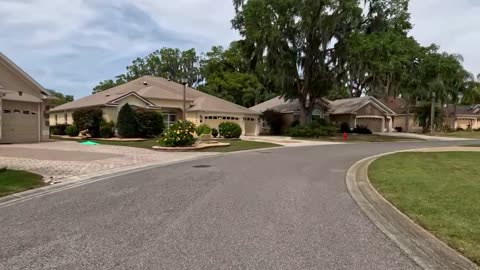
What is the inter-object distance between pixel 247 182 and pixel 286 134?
31558 millimetres

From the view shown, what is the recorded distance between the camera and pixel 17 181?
417 inches

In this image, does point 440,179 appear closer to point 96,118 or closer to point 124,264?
point 124,264

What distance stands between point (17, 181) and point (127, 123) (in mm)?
20011

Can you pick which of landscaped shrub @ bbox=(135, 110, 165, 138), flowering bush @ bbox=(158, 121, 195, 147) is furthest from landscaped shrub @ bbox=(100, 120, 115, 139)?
flowering bush @ bbox=(158, 121, 195, 147)

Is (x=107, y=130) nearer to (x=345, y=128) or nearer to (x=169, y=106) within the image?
(x=169, y=106)

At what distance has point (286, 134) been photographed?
42.1 m

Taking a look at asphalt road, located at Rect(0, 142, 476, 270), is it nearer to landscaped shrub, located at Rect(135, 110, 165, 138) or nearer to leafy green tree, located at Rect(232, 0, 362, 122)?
landscaped shrub, located at Rect(135, 110, 165, 138)

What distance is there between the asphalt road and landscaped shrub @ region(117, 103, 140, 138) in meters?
20.5

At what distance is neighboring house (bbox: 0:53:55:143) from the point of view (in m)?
25.7

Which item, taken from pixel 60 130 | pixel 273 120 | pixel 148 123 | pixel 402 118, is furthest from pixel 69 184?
pixel 402 118

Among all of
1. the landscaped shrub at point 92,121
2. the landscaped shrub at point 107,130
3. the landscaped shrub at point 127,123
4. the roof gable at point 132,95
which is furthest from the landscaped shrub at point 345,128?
the landscaped shrub at point 92,121

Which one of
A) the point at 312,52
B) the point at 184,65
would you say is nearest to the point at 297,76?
the point at 312,52

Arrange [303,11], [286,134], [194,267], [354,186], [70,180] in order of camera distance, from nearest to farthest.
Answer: [194,267] → [354,186] → [70,180] → [303,11] → [286,134]

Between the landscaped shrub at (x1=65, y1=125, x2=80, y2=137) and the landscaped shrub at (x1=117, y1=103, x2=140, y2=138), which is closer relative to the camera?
the landscaped shrub at (x1=117, y1=103, x2=140, y2=138)
